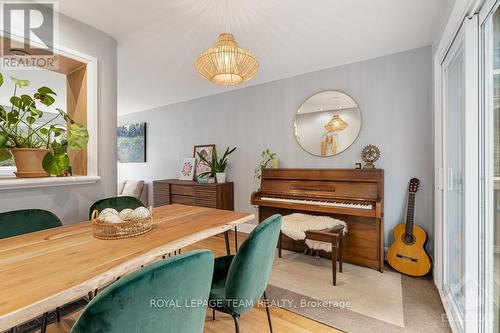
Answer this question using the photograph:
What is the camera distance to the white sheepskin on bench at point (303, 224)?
2.40 m

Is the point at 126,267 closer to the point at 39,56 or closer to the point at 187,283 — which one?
the point at 187,283

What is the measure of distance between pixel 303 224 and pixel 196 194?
2009 mm

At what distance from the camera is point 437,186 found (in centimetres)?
204

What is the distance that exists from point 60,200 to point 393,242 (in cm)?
320

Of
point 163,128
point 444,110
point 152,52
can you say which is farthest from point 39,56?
point 444,110

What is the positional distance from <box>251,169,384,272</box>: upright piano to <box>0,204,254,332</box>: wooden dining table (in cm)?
142

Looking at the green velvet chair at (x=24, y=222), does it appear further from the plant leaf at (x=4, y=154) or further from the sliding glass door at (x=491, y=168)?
the sliding glass door at (x=491, y=168)

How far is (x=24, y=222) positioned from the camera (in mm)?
1488

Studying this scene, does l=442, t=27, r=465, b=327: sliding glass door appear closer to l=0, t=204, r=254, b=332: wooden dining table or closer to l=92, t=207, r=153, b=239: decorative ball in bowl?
l=0, t=204, r=254, b=332: wooden dining table

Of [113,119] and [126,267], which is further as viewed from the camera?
[113,119]

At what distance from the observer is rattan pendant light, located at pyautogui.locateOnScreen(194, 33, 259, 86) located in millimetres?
1595

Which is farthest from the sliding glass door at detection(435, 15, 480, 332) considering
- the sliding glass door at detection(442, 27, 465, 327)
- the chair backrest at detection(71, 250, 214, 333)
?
the chair backrest at detection(71, 250, 214, 333)

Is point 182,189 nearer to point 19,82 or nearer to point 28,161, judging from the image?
point 28,161

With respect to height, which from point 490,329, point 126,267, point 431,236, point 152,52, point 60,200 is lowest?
point 490,329
